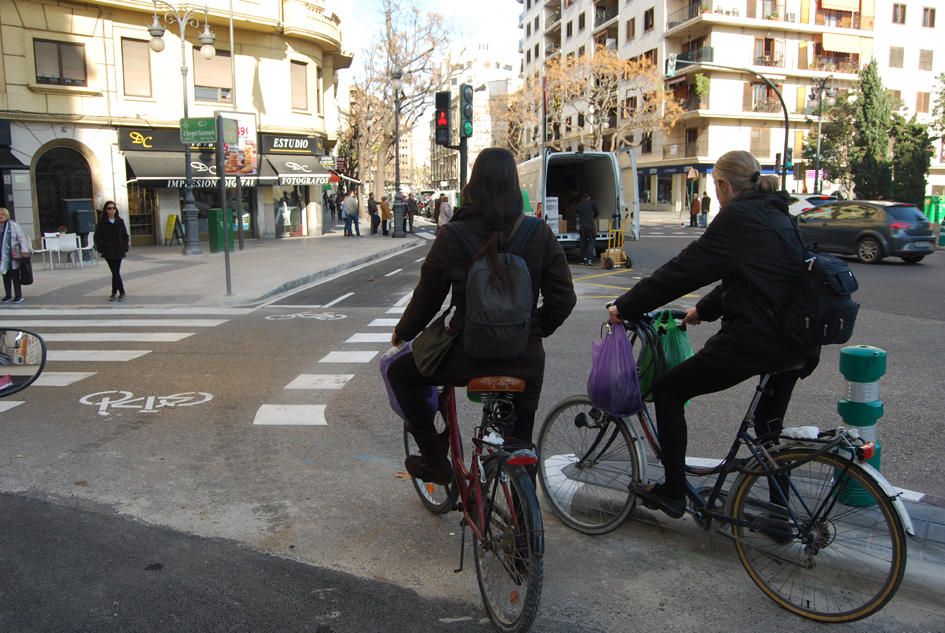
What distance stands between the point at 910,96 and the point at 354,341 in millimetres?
60004

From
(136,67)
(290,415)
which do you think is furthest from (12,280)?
(136,67)

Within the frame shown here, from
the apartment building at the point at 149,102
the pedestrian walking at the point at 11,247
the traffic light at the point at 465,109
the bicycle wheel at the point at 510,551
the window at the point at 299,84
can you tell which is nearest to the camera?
the bicycle wheel at the point at 510,551

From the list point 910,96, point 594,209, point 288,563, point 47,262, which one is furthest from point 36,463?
point 910,96

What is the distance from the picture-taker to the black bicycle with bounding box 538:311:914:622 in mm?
2805

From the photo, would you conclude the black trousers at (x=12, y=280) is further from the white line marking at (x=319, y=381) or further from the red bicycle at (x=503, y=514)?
the red bicycle at (x=503, y=514)

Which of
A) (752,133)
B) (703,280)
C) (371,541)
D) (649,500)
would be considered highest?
(752,133)

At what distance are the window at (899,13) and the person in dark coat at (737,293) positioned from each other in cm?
6237

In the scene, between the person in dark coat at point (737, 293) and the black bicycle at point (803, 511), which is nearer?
the black bicycle at point (803, 511)

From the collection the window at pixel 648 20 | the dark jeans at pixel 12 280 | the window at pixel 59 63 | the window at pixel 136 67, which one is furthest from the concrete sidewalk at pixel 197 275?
the window at pixel 648 20

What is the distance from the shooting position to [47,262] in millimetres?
19891

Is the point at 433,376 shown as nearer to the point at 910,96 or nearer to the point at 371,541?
the point at 371,541

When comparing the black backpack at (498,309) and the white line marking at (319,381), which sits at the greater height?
the black backpack at (498,309)

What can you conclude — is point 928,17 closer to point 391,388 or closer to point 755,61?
point 755,61

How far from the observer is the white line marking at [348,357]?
811 centimetres
